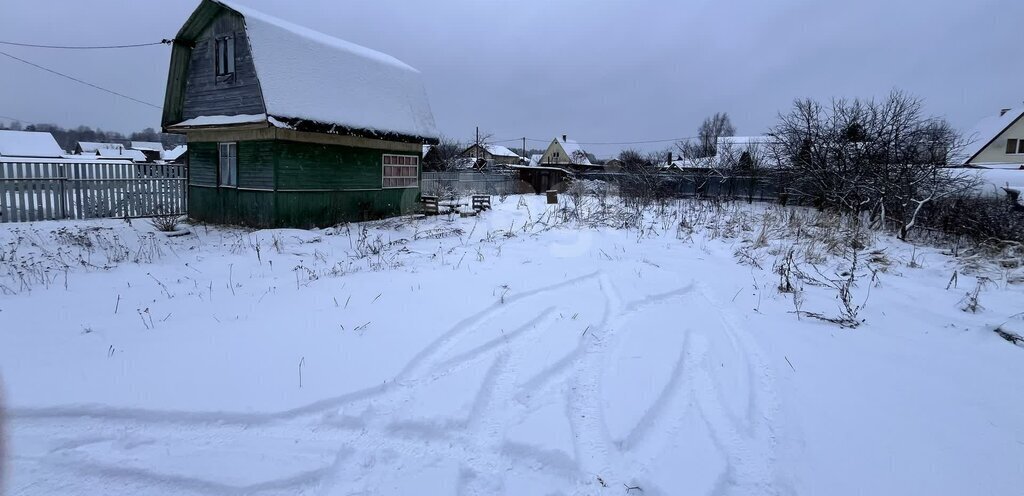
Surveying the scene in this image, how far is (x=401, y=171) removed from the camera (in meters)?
16.0

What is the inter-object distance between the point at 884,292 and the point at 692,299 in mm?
2620

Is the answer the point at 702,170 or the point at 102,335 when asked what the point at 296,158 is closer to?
the point at 102,335

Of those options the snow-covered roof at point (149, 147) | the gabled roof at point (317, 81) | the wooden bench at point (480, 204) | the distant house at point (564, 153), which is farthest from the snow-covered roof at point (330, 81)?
the snow-covered roof at point (149, 147)

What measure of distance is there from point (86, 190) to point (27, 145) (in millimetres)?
43273

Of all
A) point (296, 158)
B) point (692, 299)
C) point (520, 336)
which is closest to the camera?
point (520, 336)

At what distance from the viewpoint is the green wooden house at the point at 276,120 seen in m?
11.8

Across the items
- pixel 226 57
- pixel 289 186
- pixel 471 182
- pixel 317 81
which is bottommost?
pixel 289 186

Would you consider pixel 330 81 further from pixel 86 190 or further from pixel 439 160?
pixel 439 160

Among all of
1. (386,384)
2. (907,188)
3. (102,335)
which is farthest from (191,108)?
(907,188)

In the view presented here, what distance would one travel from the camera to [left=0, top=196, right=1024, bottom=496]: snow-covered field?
8.32 ft

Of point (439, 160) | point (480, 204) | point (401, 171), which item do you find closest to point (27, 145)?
point (439, 160)

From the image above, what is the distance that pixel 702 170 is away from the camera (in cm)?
2867

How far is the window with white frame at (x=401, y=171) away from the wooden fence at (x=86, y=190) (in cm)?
666

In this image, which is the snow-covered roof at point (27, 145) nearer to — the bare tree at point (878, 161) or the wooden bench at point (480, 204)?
→ the wooden bench at point (480, 204)
